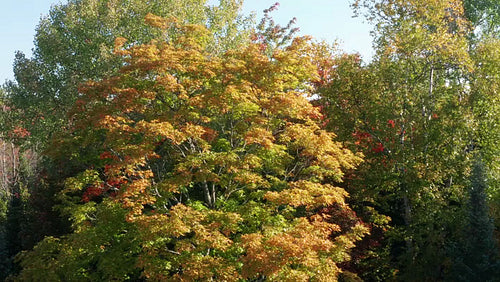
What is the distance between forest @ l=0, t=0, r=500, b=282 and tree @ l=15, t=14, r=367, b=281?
2.3 inches

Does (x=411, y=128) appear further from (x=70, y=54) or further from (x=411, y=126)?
(x=70, y=54)

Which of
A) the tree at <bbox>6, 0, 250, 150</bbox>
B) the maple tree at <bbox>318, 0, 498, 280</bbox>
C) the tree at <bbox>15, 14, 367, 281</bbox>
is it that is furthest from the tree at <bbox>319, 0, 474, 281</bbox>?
the tree at <bbox>6, 0, 250, 150</bbox>

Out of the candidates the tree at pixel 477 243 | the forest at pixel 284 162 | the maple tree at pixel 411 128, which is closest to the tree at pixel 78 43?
the forest at pixel 284 162

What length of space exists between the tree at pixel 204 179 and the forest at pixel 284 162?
2.3 inches

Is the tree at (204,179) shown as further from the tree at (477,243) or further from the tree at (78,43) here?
the tree at (78,43)

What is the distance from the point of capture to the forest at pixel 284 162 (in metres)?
12.3

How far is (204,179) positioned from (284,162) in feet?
11.1

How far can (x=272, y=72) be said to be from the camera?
14.3 metres

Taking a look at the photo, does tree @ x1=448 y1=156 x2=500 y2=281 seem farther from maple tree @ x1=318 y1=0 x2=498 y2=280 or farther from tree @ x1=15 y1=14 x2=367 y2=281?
tree @ x1=15 y1=14 x2=367 y2=281

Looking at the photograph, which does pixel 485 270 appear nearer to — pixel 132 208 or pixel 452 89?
pixel 452 89

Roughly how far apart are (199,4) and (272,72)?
12324 millimetres

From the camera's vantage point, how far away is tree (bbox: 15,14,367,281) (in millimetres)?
11570

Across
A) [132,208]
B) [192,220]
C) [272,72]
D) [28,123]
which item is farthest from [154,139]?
[28,123]

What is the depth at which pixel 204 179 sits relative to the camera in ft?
42.5
